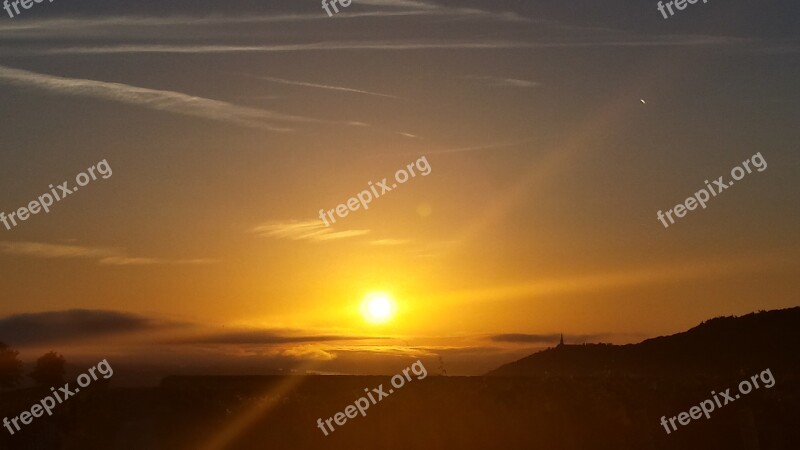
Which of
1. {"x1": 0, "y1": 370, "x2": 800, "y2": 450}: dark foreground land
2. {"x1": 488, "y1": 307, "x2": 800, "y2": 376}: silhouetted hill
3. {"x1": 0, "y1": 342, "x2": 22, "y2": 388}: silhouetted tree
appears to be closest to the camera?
{"x1": 0, "y1": 370, "x2": 800, "y2": 450}: dark foreground land

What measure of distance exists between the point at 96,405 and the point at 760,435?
17705mm

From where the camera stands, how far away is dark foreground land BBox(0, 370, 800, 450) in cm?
2542

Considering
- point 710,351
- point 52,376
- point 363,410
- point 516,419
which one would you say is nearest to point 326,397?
point 363,410

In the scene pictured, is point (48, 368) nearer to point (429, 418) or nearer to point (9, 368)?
point (9, 368)

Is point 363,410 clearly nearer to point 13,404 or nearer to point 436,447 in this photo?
point 436,447

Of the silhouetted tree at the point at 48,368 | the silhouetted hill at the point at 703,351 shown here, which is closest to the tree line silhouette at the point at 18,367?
the silhouetted tree at the point at 48,368

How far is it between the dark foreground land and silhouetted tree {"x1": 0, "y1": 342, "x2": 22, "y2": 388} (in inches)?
1691

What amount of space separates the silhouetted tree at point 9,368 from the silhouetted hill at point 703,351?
33.6m

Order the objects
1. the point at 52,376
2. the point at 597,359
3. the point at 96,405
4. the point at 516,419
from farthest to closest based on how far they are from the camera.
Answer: the point at 597,359, the point at 52,376, the point at 516,419, the point at 96,405

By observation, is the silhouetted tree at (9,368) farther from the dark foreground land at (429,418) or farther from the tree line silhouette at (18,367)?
the dark foreground land at (429,418)

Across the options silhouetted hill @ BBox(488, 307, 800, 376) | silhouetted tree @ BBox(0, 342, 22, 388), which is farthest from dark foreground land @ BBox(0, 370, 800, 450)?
silhouetted tree @ BBox(0, 342, 22, 388)

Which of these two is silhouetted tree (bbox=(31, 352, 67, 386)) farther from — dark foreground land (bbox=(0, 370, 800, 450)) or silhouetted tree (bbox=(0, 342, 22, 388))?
dark foreground land (bbox=(0, 370, 800, 450))

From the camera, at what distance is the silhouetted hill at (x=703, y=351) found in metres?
53.5

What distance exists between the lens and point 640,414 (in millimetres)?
25734
